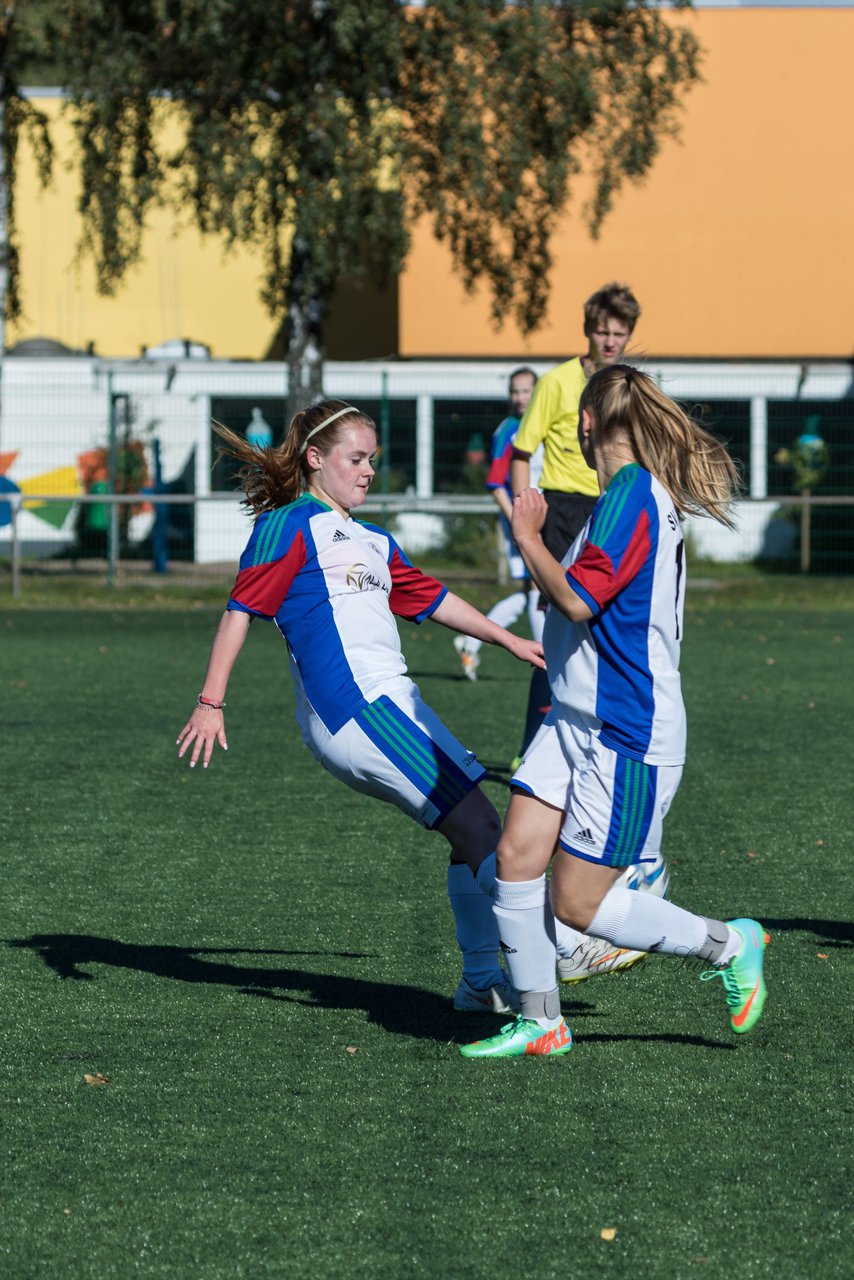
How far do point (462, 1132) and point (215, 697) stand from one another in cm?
126

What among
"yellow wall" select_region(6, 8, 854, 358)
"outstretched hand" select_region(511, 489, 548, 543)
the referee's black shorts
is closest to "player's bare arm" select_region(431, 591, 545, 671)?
"outstretched hand" select_region(511, 489, 548, 543)

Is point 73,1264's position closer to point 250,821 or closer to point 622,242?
point 250,821

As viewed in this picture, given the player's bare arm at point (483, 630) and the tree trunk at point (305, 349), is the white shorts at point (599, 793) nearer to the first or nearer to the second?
the player's bare arm at point (483, 630)

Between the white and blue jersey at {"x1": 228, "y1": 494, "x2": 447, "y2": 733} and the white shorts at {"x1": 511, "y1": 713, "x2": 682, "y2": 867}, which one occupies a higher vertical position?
the white and blue jersey at {"x1": 228, "y1": 494, "x2": 447, "y2": 733}

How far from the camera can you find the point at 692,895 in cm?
624

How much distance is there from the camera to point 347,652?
464 cm

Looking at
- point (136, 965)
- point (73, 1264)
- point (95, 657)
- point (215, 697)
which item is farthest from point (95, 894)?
point (95, 657)

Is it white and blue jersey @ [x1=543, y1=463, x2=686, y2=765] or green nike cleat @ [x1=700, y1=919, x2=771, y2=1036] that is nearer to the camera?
white and blue jersey @ [x1=543, y1=463, x2=686, y2=765]

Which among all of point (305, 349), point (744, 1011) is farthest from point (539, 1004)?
point (305, 349)

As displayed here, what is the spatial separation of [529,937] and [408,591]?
103cm

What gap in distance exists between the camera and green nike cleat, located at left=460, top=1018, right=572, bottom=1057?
14.7 ft

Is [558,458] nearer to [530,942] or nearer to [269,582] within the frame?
[269,582]

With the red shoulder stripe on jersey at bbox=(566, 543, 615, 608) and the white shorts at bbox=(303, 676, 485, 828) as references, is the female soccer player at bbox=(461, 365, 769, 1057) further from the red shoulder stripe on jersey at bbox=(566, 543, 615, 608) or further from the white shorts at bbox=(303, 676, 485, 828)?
the white shorts at bbox=(303, 676, 485, 828)

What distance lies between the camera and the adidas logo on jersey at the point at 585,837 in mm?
4211
